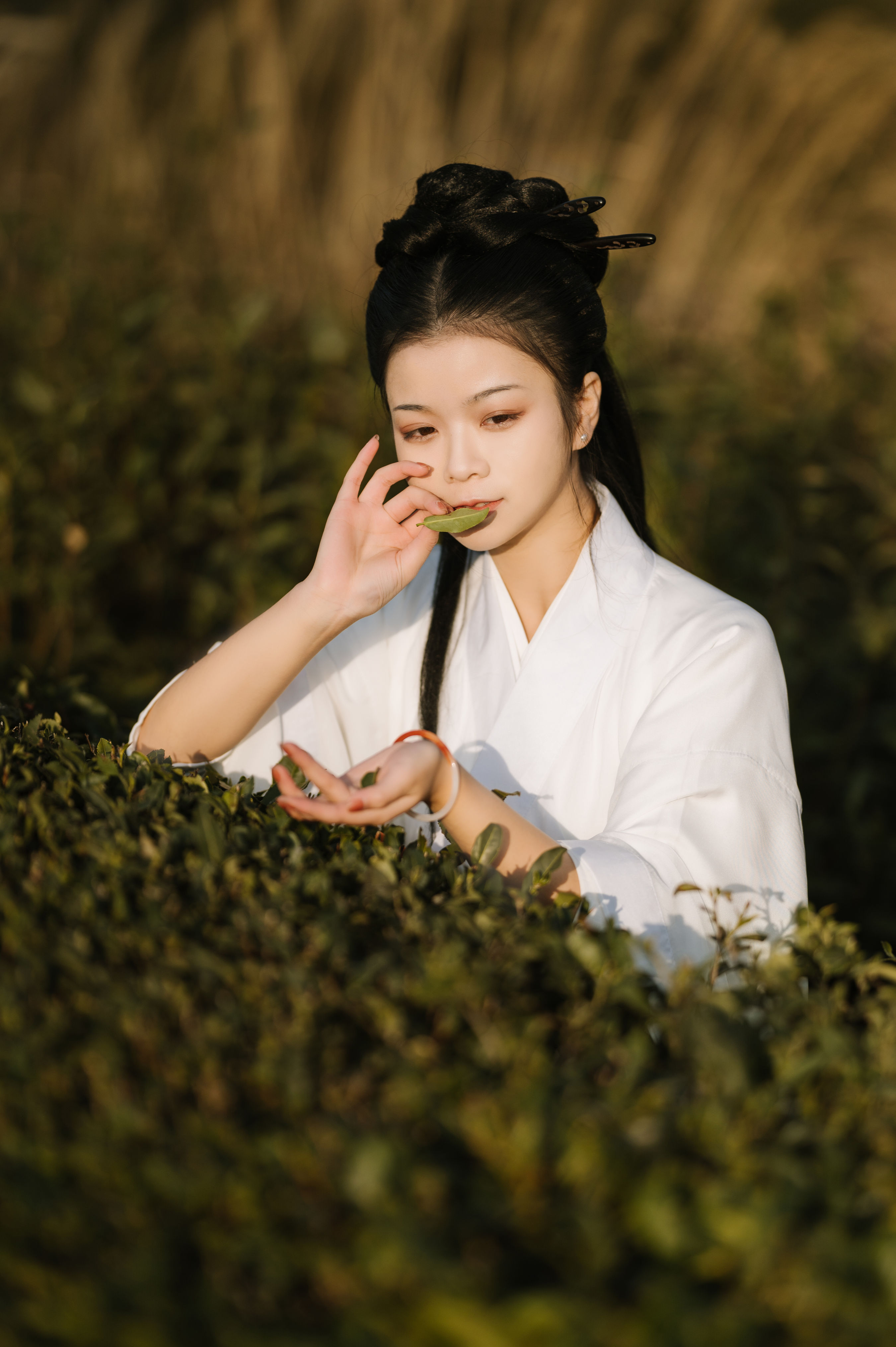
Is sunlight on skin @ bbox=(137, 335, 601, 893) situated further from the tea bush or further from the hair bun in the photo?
the tea bush

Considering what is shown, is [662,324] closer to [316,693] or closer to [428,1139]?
[316,693]

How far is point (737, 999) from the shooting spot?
121 centimetres

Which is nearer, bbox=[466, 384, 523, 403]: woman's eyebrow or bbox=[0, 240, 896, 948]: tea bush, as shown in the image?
bbox=[466, 384, 523, 403]: woman's eyebrow

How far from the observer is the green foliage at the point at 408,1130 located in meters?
0.84

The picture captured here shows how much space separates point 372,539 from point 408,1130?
55.3 inches

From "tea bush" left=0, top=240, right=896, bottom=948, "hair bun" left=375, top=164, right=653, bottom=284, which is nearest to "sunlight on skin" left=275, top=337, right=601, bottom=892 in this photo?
"hair bun" left=375, top=164, right=653, bottom=284

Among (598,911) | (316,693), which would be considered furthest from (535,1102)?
(316,693)

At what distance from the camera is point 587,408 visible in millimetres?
2299

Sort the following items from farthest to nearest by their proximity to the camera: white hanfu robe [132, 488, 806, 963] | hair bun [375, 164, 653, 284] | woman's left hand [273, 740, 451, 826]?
1. hair bun [375, 164, 653, 284]
2. white hanfu robe [132, 488, 806, 963]
3. woman's left hand [273, 740, 451, 826]

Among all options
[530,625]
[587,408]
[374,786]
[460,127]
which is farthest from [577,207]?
[460,127]

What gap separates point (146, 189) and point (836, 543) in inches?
117

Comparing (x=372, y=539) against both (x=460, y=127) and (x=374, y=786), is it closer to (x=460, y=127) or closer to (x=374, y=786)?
(x=374, y=786)

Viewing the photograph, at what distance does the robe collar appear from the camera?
7.30 feet

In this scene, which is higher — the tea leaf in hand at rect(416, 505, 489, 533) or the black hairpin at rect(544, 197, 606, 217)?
the black hairpin at rect(544, 197, 606, 217)
